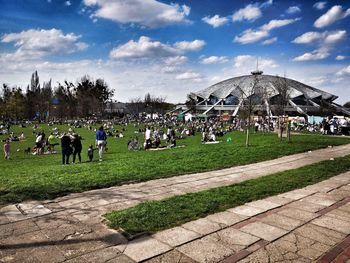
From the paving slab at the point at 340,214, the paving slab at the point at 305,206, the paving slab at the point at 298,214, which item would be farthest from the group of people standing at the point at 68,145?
the paving slab at the point at 340,214

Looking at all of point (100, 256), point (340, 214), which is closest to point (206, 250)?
point (100, 256)

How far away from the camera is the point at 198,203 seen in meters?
5.74

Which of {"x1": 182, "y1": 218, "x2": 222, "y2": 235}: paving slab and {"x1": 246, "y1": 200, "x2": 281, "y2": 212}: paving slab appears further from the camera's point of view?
{"x1": 246, "y1": 200, "x2": 281, "y2": 212}: paving slab

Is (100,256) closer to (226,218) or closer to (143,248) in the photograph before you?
(143,248)

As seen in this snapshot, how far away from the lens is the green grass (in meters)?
4.71

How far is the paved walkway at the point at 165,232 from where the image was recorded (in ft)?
12.3

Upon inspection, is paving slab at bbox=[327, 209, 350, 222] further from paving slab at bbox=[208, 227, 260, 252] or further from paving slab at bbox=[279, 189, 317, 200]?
paving slab at bbox=[208, 227, 260, 252]

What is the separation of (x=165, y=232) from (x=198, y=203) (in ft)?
4.75

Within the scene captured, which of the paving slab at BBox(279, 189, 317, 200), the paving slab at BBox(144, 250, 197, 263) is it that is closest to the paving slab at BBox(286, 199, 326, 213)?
the paving slab at BBox(279, 189, 317, 200)

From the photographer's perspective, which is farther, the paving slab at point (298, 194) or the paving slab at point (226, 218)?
the paving slab at point (298, 194)

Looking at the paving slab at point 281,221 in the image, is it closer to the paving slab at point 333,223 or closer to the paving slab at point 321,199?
the paving slab at point 333,223

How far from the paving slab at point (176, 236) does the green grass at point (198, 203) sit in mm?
157

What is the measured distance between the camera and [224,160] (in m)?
11.2

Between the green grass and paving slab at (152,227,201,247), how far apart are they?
0.52 feet
